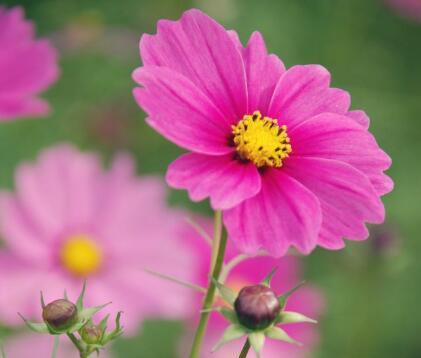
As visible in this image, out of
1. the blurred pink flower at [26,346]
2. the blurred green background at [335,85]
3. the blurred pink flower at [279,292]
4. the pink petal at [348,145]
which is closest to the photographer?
the pink petal at [348,145]

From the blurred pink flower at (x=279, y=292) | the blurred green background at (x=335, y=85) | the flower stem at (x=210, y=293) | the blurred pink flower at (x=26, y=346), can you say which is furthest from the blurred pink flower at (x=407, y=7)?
the flower stem at (x=210, y=293)

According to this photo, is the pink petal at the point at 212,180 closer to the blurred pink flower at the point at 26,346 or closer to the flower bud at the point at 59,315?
the flower bud at the point at 59,315

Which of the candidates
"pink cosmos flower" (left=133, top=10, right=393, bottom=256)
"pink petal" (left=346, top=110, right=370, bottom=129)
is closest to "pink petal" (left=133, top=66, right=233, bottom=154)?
"pink cosmos flower" (left=133, top=10, right=393, bottom=256)

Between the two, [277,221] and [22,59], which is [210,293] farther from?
[22,59]

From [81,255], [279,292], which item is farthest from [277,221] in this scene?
[279,292]

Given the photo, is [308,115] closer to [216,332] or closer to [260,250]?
[260,250]

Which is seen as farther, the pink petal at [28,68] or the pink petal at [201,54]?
the pink petal at [28,68]

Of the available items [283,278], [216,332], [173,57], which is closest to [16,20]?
[173,57]
